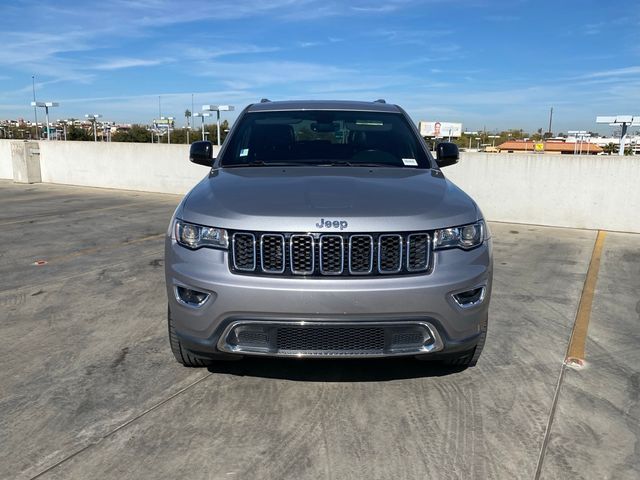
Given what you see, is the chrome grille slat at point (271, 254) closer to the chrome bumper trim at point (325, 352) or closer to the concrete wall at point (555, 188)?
the chrome bumper trim at point (325, 352)

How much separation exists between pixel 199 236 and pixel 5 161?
19179 mm

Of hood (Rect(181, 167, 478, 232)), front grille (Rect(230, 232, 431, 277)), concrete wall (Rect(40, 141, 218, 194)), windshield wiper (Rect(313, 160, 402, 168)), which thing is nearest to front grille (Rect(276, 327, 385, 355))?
front grille (Rect(230, 232, 431, 277))

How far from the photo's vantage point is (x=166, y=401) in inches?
119

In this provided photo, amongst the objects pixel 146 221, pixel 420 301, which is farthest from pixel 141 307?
pixel 146 221

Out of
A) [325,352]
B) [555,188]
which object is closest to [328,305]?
[325,352]

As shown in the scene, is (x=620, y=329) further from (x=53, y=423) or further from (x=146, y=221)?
(x=146, y=221)

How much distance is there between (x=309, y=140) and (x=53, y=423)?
2.58 m

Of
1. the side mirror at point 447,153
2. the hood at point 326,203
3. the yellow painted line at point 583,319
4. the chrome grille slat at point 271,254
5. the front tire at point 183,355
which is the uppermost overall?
the side mirror at point 447,153

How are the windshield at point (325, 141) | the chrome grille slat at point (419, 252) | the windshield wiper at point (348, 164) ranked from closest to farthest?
the chrome grille slat at point (419, 252), the windshield wiper at point (348, 164), the windshield at point (325, 141)

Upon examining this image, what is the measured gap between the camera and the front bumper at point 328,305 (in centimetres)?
263

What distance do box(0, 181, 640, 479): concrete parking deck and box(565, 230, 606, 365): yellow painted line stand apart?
6 cm

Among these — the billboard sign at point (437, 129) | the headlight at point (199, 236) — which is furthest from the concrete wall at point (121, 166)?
the billboard sign at point (437, 129)

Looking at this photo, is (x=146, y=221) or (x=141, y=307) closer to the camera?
(x=141, y=307)

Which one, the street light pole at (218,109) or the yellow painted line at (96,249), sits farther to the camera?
the street light pole at (218,109)
